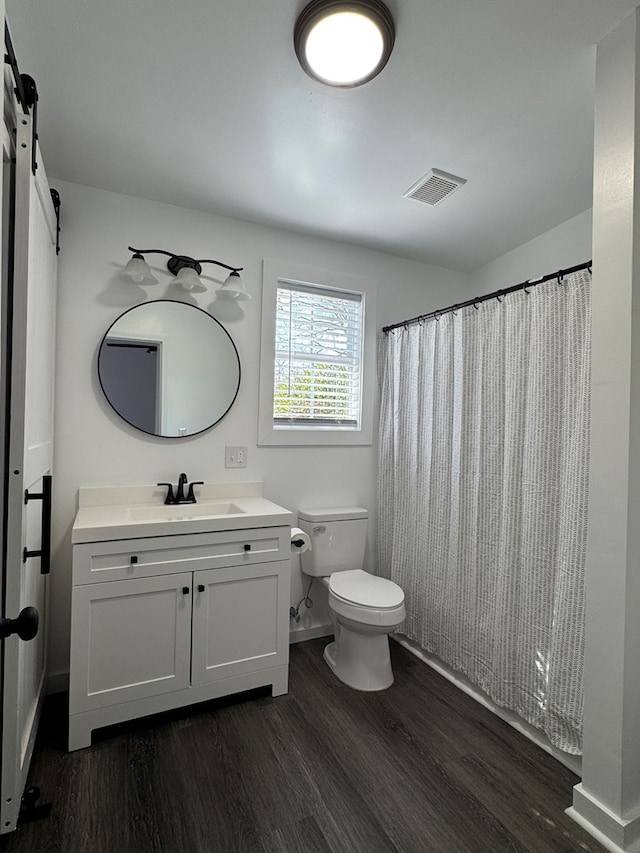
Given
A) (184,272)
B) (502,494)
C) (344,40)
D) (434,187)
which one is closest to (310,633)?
(502,494)

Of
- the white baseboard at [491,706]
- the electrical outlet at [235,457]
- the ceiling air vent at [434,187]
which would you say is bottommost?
the white baseboard at [491,706]

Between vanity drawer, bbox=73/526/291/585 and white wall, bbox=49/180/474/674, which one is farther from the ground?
white wall, bbox=49/180/474/674

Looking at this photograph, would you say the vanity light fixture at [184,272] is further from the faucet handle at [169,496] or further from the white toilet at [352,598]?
the white toilet at [352,598]

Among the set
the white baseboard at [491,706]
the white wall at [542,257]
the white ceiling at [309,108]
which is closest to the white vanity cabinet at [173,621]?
the white baseboard at [491,706]

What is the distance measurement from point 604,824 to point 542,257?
2.60m

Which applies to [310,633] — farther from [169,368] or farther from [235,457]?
[169,368]

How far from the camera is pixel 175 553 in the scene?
6.24 feet

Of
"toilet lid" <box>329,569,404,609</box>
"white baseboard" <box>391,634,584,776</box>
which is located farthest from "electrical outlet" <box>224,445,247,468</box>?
"white baseboard" <box>391,634,584,776</box>

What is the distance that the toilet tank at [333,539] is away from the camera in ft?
8.48

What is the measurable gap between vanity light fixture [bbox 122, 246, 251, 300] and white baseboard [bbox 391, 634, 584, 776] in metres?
2.24

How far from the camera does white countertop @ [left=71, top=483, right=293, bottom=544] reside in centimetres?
180

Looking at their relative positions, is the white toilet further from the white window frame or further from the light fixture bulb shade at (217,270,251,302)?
the light fixture bulb shade at (217,270,251,302)

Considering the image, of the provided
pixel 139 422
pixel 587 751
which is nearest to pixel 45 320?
pixel 139 422

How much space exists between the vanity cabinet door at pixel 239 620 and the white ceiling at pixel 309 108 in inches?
72.9
